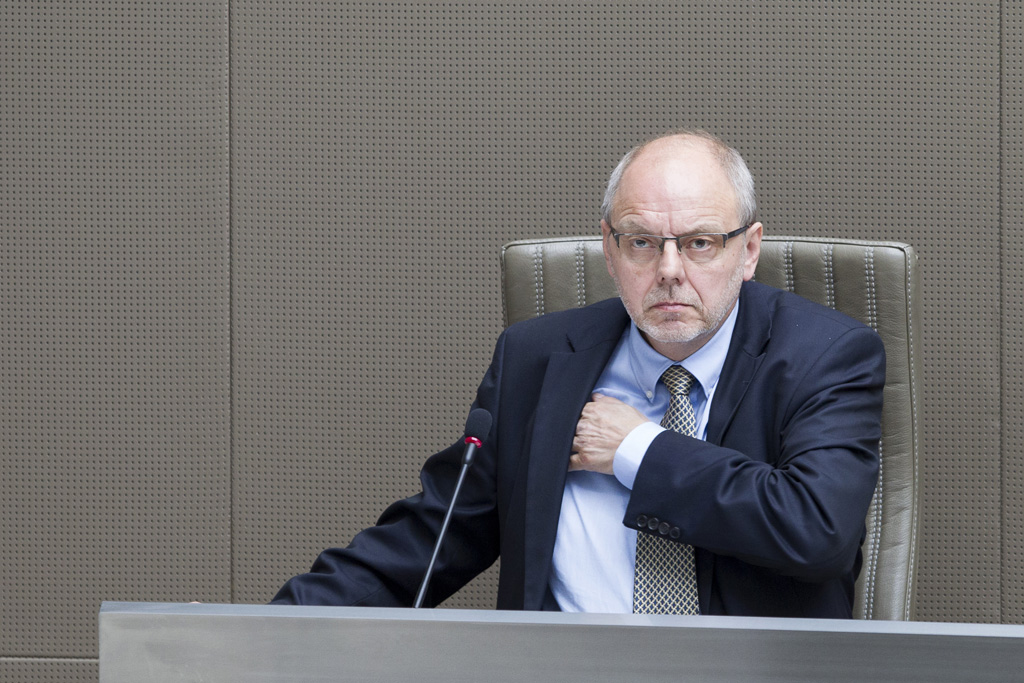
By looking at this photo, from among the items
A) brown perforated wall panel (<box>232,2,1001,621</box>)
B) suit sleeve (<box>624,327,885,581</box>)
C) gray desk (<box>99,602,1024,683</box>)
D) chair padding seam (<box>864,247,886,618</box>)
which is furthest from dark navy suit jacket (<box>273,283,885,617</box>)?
brown perforated wall panel (<box>232,2,1001,621</box>)

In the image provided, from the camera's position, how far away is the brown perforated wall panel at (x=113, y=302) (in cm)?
221

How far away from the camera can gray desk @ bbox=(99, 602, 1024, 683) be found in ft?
1.78

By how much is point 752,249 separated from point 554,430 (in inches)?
16.8

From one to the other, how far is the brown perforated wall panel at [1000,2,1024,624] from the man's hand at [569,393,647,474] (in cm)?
121

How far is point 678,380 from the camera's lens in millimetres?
1363

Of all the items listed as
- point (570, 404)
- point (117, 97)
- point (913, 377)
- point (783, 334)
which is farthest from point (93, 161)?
point (913, 377)

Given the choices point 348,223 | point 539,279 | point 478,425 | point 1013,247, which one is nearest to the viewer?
point 478,425

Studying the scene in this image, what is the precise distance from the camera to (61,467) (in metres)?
2.24

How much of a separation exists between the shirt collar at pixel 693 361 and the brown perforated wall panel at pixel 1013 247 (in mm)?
1020

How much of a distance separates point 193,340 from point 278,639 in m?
1.76

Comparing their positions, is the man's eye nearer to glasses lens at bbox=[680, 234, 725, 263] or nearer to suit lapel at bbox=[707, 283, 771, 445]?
glasses lens at bbox=[680, 234, 725, 263]

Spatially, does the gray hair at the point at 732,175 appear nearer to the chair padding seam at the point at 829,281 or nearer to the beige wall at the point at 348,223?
the chair padding seam at the point at 829,281

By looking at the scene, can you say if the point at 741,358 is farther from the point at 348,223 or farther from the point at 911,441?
the point at 348,223

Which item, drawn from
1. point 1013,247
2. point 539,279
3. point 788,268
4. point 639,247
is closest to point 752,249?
point 788,268
